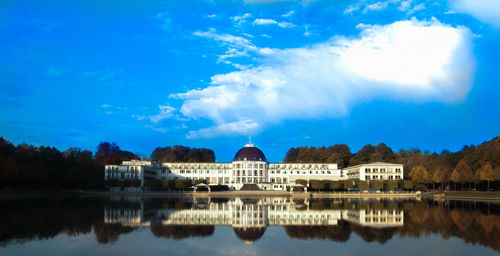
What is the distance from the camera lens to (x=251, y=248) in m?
19.8

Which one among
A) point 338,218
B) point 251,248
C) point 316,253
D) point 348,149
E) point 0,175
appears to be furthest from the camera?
point 348,149

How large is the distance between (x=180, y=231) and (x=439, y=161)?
83.0 m

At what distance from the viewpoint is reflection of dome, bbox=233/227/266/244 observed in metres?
22.3

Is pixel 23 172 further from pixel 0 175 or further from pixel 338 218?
pixel 338 218

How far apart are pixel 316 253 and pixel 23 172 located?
236 feet

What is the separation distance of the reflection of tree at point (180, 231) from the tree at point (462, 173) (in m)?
65.8

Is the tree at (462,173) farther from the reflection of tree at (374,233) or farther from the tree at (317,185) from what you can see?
the reflection of tree at (374,233)

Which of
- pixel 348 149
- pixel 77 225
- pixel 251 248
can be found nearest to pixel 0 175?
pixel 77 225

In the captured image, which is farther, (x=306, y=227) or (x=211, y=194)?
(x=211, y=194)

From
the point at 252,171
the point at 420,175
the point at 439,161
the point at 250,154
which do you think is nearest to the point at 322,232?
the point at 420,175

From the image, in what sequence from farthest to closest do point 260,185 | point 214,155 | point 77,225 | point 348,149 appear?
1. point 214,155
2. point 348,149
3. point 260,185
4. point 77,225

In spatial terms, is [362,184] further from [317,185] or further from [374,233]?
[374,233]

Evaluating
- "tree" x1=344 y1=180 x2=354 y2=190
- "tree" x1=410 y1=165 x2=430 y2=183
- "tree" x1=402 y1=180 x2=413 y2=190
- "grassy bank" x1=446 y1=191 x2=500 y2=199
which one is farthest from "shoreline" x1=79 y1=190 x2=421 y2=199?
"tree" x1=410 y1=165 x2=430 y2=183

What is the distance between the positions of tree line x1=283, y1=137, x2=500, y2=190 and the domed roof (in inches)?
796
